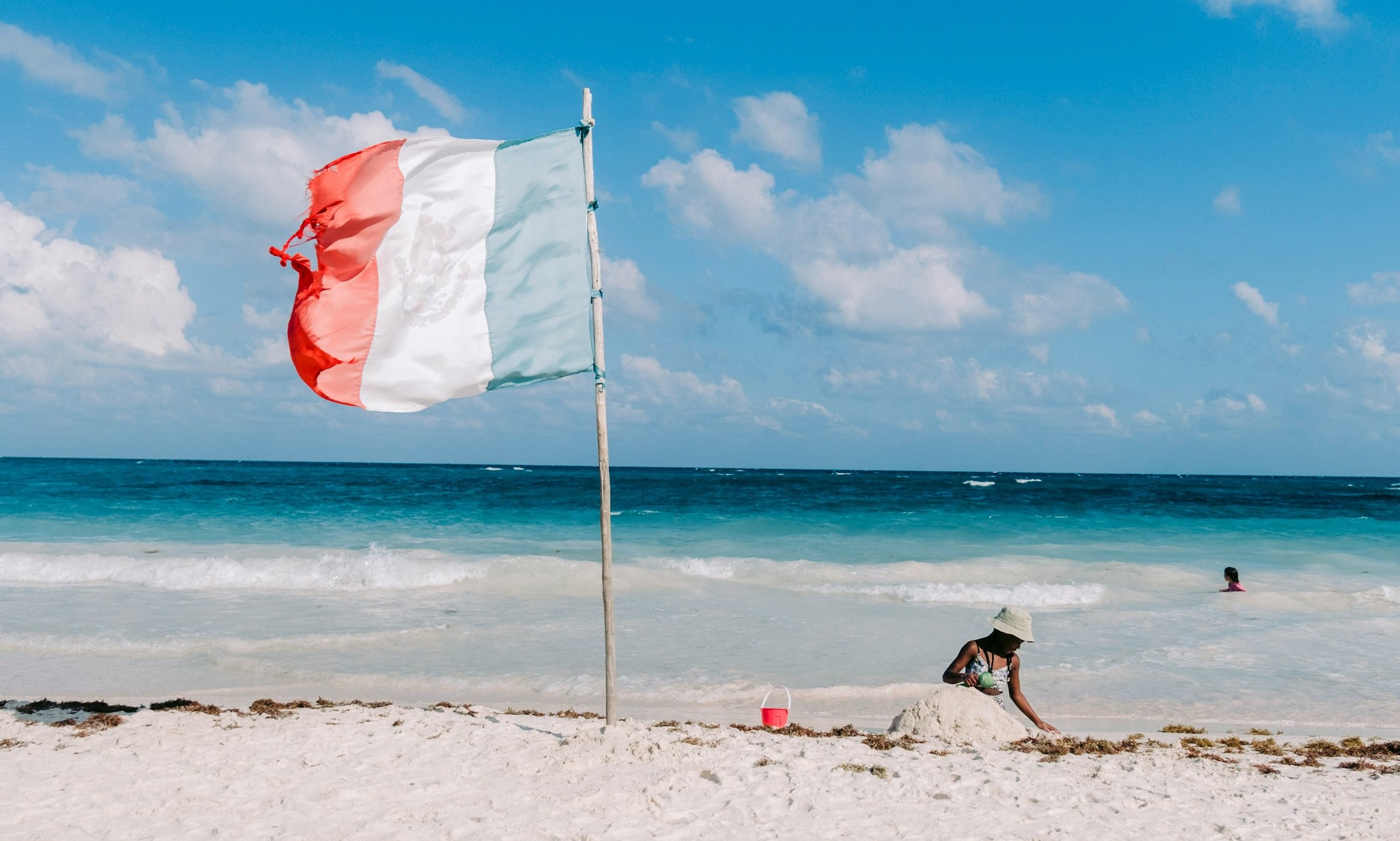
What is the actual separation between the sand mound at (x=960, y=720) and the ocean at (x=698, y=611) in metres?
1.39

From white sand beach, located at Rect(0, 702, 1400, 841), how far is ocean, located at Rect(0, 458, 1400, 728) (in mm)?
2006

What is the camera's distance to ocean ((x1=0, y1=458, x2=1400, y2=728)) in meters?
9.08

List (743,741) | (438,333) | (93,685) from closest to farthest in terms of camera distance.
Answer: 1. (438,333)
2. (743,741)
3. (93,685)

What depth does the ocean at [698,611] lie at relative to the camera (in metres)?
9.08

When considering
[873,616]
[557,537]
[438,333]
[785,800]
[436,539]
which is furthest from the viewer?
[557,537]

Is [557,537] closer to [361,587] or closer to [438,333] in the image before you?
[361,587]

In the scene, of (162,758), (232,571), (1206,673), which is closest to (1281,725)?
(1206,673)

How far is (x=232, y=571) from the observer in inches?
669

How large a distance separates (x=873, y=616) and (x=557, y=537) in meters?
14.5

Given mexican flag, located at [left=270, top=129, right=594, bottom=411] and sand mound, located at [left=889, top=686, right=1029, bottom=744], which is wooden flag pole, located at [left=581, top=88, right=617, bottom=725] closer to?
mexican flag, located at [left=270, top=129, right=594, bottom=411]

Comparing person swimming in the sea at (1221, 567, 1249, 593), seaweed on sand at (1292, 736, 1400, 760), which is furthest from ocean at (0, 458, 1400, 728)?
seaweed on sand at (1292, 736, 1400, 760)

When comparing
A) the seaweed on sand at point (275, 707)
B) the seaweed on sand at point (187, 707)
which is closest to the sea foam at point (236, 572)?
the seaweed on sand at point (187, 707)

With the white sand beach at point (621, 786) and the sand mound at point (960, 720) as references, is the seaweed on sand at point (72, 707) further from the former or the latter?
the sand mound at point (960, 720)

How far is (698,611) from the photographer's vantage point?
13867 mm
